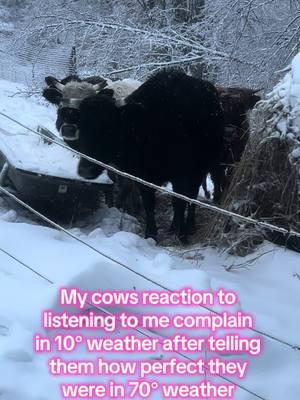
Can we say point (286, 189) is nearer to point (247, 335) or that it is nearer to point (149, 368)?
point (247, 335)

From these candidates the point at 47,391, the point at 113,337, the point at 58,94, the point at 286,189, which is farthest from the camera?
the point at 58,94

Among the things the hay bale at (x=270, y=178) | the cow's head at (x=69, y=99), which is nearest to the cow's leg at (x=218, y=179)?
the hay bale at (x=270, y=178)

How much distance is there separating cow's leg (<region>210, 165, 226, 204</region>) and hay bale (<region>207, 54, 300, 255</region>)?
1107 millimetres

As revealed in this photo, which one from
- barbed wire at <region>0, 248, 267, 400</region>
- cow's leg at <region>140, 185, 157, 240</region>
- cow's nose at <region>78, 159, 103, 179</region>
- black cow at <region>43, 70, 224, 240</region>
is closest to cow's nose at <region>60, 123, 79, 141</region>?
black cow at <region>43, 70, 224, 240</region>

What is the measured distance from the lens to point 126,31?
12.8m

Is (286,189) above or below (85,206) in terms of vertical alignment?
above

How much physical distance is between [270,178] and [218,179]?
159 centimetres

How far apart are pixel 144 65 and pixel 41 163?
5.74 meters

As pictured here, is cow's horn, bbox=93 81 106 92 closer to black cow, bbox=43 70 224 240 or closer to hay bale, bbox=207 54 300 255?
black cow, bbox=43 70 224 240

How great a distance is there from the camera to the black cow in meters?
6.43

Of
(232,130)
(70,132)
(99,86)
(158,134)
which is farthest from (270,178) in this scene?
(99,86)

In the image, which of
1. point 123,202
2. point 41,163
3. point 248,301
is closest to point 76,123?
point 41,163

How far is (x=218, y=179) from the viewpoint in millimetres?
7301

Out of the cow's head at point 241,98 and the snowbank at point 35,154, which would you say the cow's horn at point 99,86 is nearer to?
the snowbank at point 35,154
